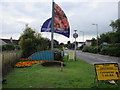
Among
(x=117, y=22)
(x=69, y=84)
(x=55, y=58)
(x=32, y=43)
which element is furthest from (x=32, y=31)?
(x=117, y=22)

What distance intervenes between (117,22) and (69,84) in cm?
3168

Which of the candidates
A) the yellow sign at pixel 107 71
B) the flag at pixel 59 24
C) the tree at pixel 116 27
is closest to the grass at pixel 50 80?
the yellow sign at pixel 107 71

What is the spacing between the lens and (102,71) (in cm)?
620

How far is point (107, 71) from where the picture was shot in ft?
20.5

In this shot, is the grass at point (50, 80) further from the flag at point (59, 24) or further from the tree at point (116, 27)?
the tree at point (116, 27)

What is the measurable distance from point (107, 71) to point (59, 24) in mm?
10694

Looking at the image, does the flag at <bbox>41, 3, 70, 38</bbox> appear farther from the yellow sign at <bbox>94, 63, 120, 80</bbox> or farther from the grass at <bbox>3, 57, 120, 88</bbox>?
the yellow sign at <bbox>94, 63, 120, 80</bbox>

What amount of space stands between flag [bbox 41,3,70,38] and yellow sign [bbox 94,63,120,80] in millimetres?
10285

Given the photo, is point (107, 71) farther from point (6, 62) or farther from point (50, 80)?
point (6, 62)

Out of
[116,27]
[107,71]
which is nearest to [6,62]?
[107,71]

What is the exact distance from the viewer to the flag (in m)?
16.2

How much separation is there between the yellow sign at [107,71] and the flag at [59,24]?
10.3m

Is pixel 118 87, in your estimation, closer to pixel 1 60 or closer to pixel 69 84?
pixel 69 84

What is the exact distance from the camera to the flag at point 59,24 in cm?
1620
